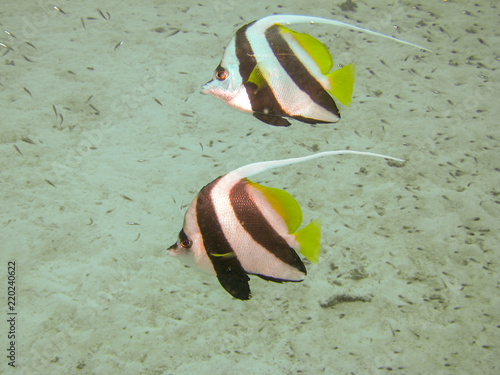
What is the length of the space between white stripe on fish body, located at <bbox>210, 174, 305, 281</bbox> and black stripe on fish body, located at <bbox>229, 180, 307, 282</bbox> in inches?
0.6

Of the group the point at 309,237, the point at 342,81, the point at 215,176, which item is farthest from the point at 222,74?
the point at 215,176

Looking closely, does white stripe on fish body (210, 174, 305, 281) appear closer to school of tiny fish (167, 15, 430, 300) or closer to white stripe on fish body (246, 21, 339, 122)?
school of tiny fish (167, 15, 430, 300)

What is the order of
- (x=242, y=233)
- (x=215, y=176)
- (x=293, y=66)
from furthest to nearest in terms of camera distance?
(x=215, y=176)
(x=293, y=66)
(x=242, y=233)

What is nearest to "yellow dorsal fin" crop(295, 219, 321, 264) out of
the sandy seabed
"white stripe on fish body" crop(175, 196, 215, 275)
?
"white stripe on fish body" crop(175, 196, 215, 275)

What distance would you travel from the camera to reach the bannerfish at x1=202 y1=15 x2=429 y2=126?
2.04m

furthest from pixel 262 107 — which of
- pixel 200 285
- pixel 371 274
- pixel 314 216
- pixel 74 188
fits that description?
pixel 74 188

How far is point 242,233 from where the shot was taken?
1821 mm

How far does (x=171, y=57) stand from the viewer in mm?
4250

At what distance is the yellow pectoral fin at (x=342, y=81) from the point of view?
203 centimetres

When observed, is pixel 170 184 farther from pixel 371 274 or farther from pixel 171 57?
pixel 371 274

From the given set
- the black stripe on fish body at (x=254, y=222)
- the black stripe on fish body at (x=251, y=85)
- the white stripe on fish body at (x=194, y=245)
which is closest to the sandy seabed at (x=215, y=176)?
the white stripe on fish body at (x=194, y=245)

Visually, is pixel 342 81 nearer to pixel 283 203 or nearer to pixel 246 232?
pixel 283 203

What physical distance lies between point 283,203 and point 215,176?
1.65 meters

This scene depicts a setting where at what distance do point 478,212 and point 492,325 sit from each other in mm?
1042
